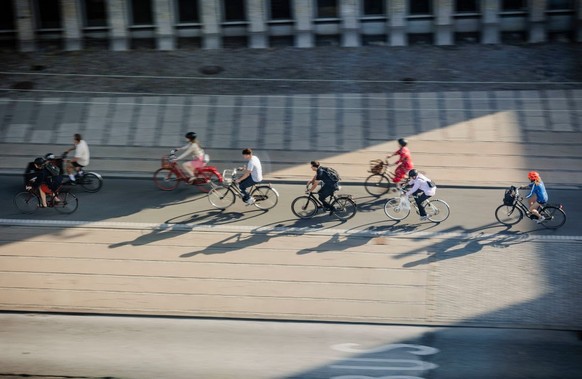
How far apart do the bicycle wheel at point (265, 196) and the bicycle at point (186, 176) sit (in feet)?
4.35

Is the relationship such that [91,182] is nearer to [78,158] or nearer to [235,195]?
[78,158]

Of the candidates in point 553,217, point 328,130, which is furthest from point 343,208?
point 553,217

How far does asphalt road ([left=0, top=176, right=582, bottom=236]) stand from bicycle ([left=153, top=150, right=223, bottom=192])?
286 millimetres

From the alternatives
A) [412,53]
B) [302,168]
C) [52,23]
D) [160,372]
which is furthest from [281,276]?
[52,23]

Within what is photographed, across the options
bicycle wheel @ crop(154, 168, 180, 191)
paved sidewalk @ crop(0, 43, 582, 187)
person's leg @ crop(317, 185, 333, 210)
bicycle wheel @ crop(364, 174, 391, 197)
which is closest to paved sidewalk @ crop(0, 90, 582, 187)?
paved sidewalk @ crop(0, 43, 582, 187)

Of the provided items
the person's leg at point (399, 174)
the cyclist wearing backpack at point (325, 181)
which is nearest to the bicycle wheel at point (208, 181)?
the cyclist wearing backpack at point (325, 181)

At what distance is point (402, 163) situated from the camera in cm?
2234

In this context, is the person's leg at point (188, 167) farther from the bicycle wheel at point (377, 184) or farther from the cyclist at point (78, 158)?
the bicycle wheel at point (377, 184)

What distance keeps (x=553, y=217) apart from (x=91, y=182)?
13.3m

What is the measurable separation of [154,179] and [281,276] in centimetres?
615

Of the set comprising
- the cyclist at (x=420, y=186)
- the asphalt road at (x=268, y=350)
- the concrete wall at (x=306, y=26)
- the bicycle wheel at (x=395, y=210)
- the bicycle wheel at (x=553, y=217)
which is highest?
the concrete wall at (x=306, y=26)

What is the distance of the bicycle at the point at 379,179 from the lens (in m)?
22.9

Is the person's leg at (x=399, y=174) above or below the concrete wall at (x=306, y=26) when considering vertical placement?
below

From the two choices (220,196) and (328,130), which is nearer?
(220,196)
